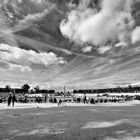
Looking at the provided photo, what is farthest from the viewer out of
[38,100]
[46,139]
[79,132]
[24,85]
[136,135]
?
[24,85]

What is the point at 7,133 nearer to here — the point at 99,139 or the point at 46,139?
the point at 46,139

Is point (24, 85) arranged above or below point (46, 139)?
above

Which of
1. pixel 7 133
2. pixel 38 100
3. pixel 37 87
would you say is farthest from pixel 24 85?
pixel 7 133

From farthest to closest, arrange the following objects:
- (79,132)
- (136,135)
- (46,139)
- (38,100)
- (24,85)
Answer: (24,85) < (38,100) < (79,132) < (136,135) < (46,139)

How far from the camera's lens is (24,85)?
16400cm

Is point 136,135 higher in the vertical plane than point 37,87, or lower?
lower

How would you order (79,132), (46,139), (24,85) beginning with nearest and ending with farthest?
(46,139) → (79,132) → (24,85)

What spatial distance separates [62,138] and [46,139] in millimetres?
735

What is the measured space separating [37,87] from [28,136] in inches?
6559

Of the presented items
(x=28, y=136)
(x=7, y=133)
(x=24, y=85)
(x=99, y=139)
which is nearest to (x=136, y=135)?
(x=99, y=139)

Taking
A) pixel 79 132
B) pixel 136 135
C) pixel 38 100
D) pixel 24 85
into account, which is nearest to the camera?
pixel 136 135

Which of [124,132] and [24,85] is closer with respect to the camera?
[124,132]

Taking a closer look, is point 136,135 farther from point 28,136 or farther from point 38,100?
point 38,100

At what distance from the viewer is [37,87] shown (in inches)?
6781
